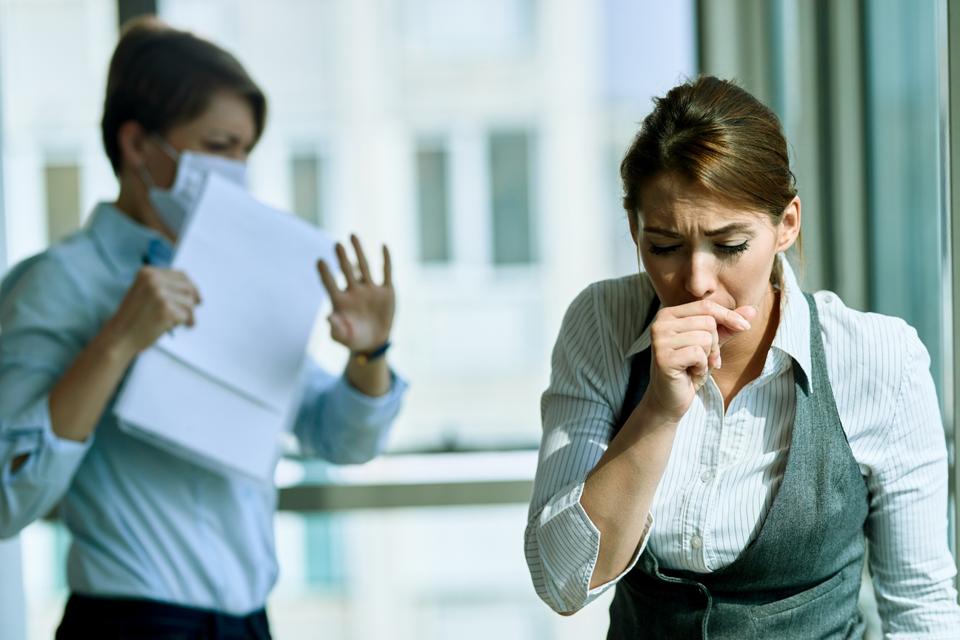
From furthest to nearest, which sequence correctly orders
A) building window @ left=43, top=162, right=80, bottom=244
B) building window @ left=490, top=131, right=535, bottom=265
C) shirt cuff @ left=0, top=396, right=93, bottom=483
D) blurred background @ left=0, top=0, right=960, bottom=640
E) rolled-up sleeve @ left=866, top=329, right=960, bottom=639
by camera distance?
building window @ left=490, top=131, right=535, bottom=265
building window @ left=43, top=162, right=80, bottom=244
blurred background @ left=0, top=0, right=960, bottom=640
shirt cuff @ left=0, top=396, right=93, bottom=483
rolled-up sleeve @ left=866, top=329, right=960, bottom=639

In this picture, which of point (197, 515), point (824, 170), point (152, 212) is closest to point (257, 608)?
point (197, 515)

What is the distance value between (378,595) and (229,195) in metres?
2.92

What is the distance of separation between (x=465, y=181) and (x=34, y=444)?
272cm

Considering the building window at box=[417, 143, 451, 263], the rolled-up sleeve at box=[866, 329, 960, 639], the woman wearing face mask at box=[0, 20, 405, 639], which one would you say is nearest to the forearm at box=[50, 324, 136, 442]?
the woman wearing face mask at box=[0, 20, 405, 639]

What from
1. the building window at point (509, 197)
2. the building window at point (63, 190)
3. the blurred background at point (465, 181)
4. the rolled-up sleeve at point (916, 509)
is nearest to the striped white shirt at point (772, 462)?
the rolled-up sleeve at point (916, 509)

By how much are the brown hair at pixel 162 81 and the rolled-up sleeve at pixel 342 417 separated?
49cm

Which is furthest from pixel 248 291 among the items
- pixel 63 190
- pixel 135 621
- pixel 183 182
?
pixel 63 190

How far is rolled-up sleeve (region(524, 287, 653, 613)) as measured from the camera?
104 centimetres

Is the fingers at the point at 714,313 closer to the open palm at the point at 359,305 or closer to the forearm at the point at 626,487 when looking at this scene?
the forearm at the point at 626,487

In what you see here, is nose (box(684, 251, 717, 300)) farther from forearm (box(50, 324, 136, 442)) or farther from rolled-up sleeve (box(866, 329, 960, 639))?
forearm (box(50, 324, 136, 442))

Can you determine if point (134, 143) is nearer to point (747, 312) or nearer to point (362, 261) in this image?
point (362, 261)

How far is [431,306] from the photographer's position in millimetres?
3967

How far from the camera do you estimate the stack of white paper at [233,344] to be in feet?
4.68

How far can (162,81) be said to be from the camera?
1501 millimetres
